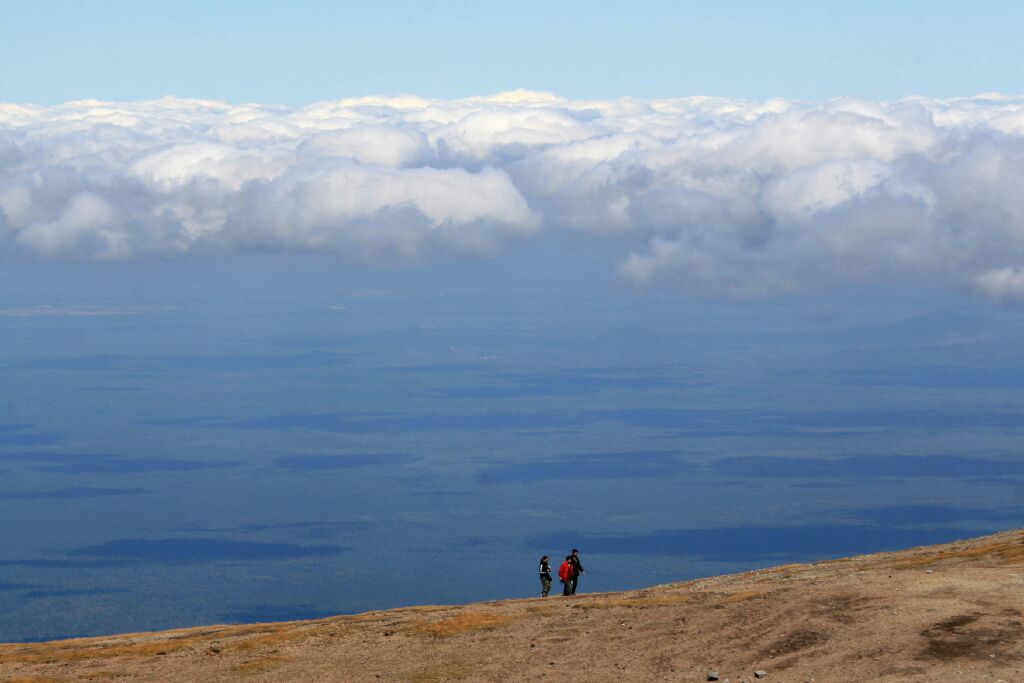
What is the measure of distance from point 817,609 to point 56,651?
27.2 metres

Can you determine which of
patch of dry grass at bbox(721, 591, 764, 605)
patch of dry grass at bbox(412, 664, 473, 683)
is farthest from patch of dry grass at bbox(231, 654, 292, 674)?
patch of dry grass at bbox(721, 591, 764, 605)

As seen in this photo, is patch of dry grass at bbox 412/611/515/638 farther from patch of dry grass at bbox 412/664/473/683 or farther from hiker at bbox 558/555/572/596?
hiker at bbox 558/555/572/596

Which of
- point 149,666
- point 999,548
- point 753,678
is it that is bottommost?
point 753,678

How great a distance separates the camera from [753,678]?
105ft

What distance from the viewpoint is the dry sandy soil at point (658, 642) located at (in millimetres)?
32500

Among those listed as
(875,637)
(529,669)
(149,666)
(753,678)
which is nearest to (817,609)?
(875,637)

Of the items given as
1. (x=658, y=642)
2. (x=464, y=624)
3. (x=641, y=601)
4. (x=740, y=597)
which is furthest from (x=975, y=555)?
(x=464, y=624)

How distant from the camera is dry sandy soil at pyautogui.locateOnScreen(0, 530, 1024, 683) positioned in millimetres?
32500

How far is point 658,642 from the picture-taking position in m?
36.1

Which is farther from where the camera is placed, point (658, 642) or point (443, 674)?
point (658, 642)

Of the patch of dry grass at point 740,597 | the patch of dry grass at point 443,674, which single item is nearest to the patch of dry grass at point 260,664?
the patch of dry grass at point 443,674

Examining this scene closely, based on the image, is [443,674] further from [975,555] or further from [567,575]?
[975,555]

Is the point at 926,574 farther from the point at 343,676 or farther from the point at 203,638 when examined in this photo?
the point at 203,638

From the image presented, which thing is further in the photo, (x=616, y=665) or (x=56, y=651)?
(x=56, y=651)
